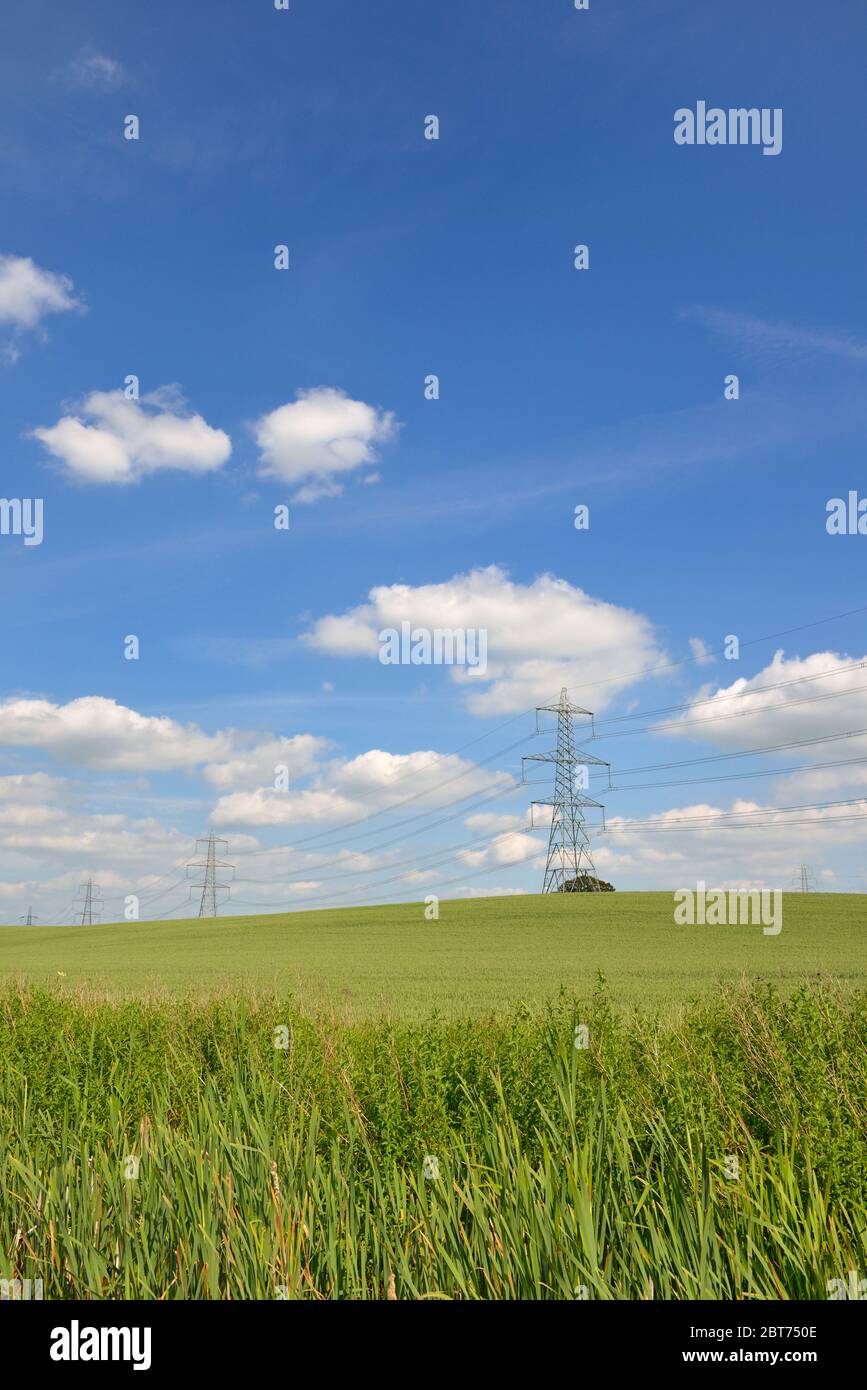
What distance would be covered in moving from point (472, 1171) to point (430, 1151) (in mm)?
1983

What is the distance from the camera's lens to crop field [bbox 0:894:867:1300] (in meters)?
5.34

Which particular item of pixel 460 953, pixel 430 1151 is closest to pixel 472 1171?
pixel 430 1151

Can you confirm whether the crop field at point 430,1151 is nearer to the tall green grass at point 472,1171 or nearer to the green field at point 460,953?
the tall green grass at point 472,1171

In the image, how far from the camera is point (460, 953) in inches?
1871

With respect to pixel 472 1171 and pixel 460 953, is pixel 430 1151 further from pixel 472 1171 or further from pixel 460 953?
pixel 460 953

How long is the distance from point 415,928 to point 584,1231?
201ft

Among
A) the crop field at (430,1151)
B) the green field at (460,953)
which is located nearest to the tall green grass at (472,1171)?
the crop field at (430,1151)

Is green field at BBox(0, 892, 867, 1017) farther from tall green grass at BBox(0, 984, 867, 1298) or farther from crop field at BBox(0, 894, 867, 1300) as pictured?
tall green grass at BBox(0, 984, 867, 1298)

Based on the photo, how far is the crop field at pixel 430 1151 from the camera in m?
5.34

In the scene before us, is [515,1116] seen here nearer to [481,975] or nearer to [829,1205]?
[829,1205]

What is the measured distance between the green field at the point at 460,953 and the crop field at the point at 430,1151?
2865 millimetres

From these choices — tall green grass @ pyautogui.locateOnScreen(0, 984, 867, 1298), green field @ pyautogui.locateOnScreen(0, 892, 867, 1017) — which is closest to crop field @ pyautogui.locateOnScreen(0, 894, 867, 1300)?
tall green grass @ pyautogui.locateOnScreen(0, 984, 867, 1298)
